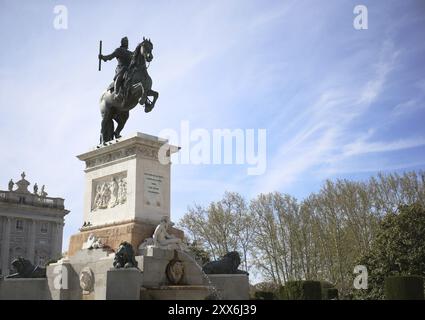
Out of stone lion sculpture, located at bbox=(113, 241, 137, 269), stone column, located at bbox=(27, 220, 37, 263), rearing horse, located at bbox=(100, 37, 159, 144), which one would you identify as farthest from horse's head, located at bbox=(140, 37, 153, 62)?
stone column, located at bbox=(27, 220, 37, 263)

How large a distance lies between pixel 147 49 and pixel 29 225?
78.6m

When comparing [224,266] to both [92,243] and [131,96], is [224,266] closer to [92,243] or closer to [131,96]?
[92,243]

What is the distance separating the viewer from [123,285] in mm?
12430

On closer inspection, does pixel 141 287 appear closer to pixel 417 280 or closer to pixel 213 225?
pixel 417 280

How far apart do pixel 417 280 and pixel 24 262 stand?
16103mm

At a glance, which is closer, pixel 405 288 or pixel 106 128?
pixel 106 128

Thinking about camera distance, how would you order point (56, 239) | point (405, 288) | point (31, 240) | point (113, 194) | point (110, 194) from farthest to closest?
1. point (56, 239)
2. point (31, 240)
3. point (405, 288)
4. point (110, 194)
5. point (113, 194)

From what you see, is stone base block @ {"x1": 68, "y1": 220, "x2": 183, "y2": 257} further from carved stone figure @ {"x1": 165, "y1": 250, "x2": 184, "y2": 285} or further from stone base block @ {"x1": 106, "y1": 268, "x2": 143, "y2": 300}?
stone base block @ {"x1": 106, "y1": 268, "x2": 143, "y2": 300}

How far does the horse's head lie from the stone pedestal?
2.67 meters

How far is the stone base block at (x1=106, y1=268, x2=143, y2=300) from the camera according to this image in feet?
40.6

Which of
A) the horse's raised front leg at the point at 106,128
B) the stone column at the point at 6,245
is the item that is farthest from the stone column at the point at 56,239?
the horse's raised front leg at the point at 106,128

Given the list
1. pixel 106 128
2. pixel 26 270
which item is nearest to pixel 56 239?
pixel 26 270

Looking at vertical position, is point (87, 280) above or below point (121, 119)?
below
